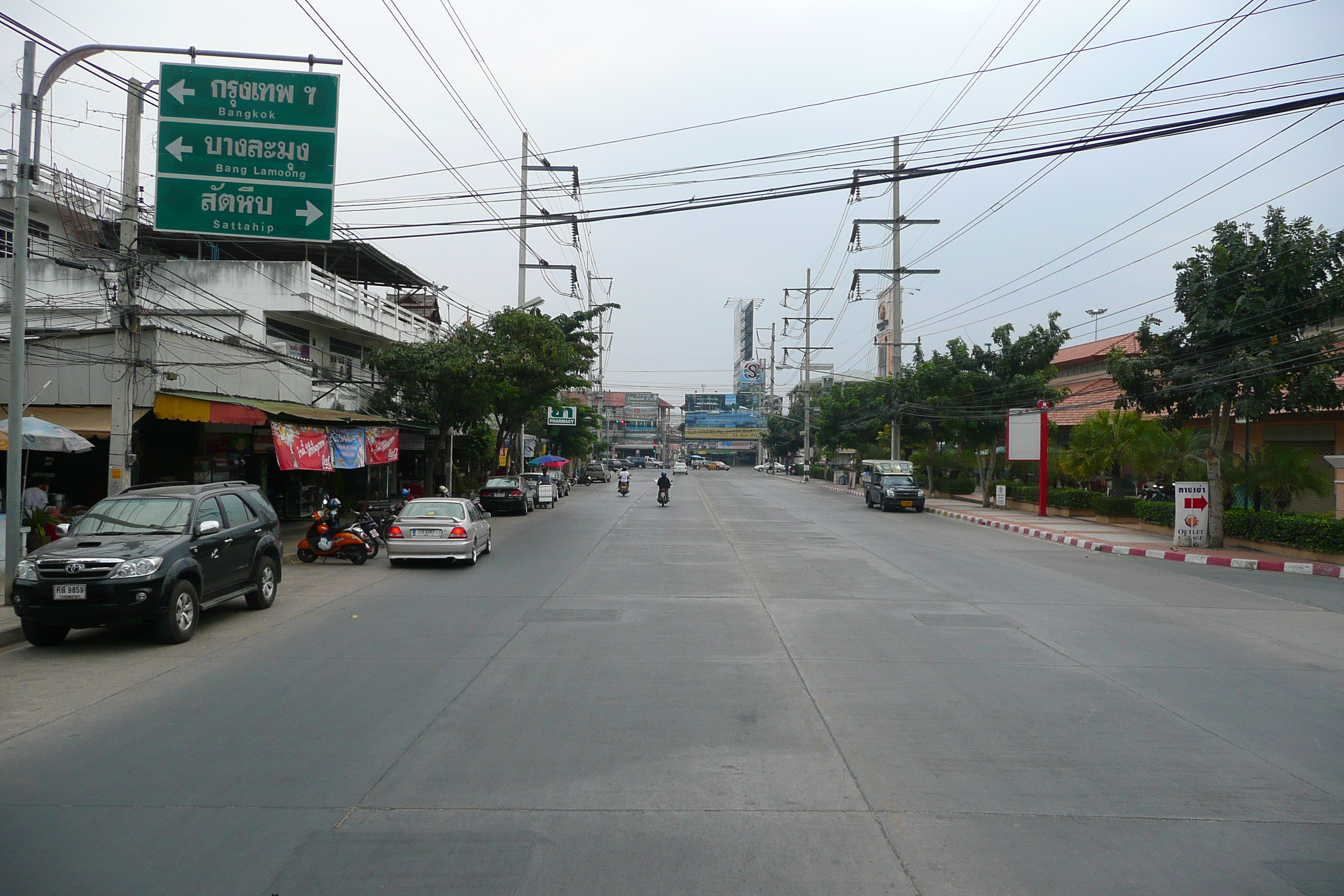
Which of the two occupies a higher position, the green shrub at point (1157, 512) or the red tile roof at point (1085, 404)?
the red tile roof at point (1085, 404)

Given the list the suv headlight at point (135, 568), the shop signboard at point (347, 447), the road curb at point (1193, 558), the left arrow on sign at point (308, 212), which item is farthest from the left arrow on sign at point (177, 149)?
the road curb at point (1193, 558)

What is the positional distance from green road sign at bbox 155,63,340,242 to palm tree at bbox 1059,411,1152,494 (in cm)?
2675

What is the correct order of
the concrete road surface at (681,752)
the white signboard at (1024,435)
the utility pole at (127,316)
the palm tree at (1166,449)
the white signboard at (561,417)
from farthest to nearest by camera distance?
1. the white signboard at (561,417)
2. the white signboard at (1024,435)
3. the palm tree at (1166,449)
4. the utility pole at (127,316)
5. the concrete road surface at (681,752)

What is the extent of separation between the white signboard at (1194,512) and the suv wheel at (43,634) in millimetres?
23907

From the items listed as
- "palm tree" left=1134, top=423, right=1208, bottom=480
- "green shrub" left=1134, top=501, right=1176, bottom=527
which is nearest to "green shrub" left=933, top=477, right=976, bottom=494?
"green shrub" left=1134, top=501, right=1176, bottom=527

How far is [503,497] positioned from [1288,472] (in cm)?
2487

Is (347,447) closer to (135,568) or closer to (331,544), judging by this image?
(331,544)

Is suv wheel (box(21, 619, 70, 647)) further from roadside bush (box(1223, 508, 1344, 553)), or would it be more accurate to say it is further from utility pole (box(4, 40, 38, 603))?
roadside bush (box(1223, 508, 1344, 553))

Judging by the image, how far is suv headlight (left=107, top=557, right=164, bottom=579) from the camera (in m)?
9.36

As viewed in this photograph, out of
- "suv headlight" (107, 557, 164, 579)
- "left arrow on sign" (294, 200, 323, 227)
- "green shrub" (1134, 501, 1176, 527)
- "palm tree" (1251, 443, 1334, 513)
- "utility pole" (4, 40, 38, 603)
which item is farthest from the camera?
"green shrub" (1134, 501, 1176, 527)

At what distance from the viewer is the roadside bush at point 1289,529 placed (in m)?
19.5

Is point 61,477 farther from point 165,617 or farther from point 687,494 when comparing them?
point 687,494

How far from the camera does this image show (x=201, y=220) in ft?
33.7

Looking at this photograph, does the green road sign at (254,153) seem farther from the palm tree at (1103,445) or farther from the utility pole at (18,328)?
the palm tree at (1103,445)
